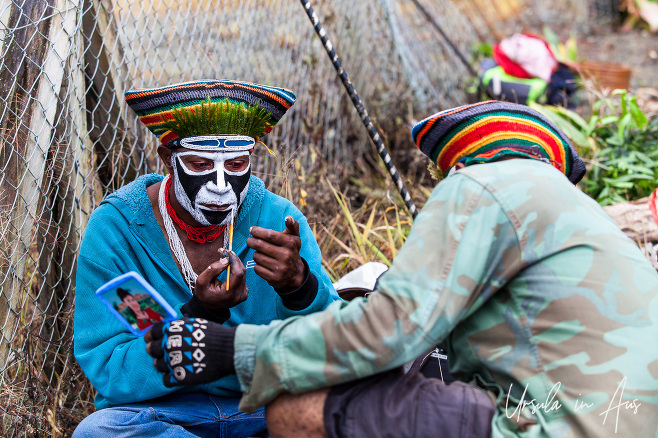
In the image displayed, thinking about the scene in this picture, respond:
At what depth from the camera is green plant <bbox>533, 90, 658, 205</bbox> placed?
167 inches

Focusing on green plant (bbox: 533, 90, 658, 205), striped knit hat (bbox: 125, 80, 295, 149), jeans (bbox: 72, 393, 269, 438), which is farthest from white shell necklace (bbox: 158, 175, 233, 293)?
green plant (bbox: 533, 90, 658, 205)

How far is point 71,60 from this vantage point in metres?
2.72

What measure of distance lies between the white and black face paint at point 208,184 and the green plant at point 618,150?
2733 millimetres

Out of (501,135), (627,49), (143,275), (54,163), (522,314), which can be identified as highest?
(54,163)

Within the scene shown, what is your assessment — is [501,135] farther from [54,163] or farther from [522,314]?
[54,163]

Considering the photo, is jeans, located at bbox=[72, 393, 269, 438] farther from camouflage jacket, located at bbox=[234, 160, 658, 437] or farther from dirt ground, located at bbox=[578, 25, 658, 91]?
dirt ground, located at bbox=[578, 25, 658, 91]

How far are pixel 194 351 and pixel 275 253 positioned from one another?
46 centimetres

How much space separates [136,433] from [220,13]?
3057 millimetres

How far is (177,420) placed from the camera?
85.1 inches

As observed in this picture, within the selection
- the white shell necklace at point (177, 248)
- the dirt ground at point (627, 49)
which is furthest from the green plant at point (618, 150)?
the dirt ground at point (627, 49)

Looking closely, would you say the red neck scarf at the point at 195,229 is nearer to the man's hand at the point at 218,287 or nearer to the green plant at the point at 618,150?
the man's hand at the point at 218,287

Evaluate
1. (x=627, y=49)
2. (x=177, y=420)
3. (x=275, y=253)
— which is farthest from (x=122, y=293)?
(x=627, y=49)

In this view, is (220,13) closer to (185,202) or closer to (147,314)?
(185,202)

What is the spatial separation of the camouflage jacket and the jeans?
22.5 inches
